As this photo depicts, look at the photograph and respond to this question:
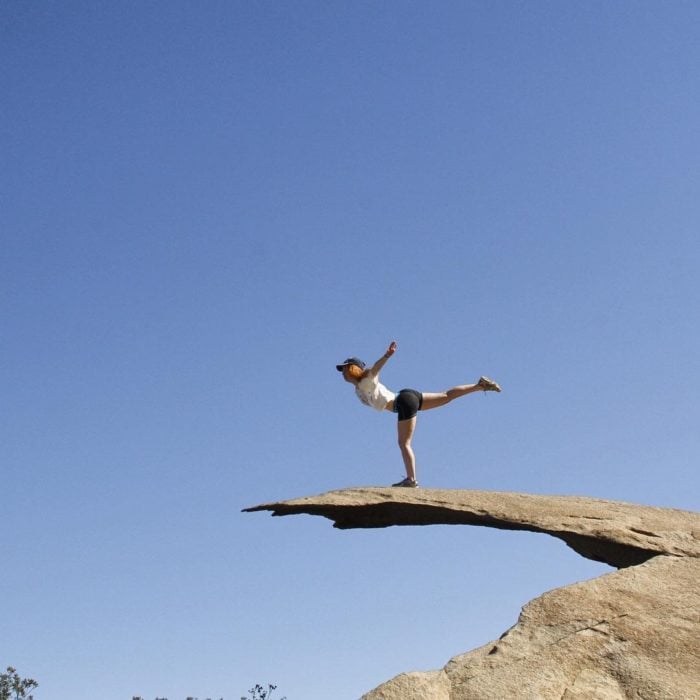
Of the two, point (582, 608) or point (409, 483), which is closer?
point (582, 608)

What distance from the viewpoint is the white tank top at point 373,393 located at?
37.7 feet

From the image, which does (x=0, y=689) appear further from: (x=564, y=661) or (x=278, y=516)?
(x=564, y=661)

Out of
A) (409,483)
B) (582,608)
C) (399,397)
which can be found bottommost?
(582,608)

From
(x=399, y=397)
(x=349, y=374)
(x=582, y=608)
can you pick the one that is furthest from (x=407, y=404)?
(x=582, y=608)

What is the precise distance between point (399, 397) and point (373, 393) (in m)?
0.40

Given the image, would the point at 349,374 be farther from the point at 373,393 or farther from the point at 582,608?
the point at 582,608

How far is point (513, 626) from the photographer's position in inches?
342

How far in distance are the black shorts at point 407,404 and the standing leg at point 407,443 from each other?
8 cm

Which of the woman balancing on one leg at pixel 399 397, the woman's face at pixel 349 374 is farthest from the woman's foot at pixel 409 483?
the woman's face at pixel 349 374

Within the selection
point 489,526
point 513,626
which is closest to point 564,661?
point 513,626

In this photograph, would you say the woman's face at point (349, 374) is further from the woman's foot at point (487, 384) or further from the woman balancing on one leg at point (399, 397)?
the woman's foot at point (487, 384)

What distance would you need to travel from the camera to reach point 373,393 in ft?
37.7

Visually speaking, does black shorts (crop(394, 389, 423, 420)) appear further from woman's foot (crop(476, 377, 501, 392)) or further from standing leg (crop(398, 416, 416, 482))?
woman's foot (crop(476, 377, 501, 392))

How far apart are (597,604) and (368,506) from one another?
2.96 m
